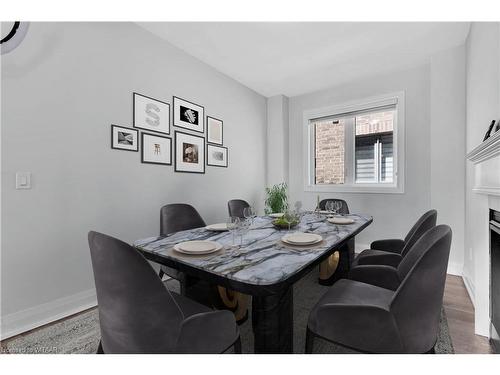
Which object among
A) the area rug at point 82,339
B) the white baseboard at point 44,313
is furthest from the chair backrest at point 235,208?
the white baseboard at point 44,313

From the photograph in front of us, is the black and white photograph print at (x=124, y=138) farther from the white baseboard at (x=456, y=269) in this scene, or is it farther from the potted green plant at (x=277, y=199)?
the white baseboard at (x=456, y=269)

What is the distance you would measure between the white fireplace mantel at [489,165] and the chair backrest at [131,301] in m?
1.65

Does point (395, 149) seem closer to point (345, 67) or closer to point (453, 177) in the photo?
point (453, 177)

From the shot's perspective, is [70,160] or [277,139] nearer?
[70,160]

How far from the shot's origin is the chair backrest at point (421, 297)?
3.11 ft

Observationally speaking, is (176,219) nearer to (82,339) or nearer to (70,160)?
(70,160)

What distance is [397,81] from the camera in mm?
3402

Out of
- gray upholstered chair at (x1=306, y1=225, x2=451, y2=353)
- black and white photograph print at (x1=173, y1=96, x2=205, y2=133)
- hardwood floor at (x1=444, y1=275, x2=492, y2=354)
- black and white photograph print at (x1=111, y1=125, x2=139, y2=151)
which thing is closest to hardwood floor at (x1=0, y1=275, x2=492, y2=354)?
hardwood floor at (x1=444, y1=275, x2=492, y2=354)

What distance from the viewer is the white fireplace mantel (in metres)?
1.28

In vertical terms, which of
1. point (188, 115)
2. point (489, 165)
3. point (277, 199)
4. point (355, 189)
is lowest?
point (277, 199)

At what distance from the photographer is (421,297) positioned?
3.18 feet

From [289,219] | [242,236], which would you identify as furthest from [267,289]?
[289,219]

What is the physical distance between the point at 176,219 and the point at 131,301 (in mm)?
1549

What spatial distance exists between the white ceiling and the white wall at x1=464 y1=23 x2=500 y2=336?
462 millimetres
